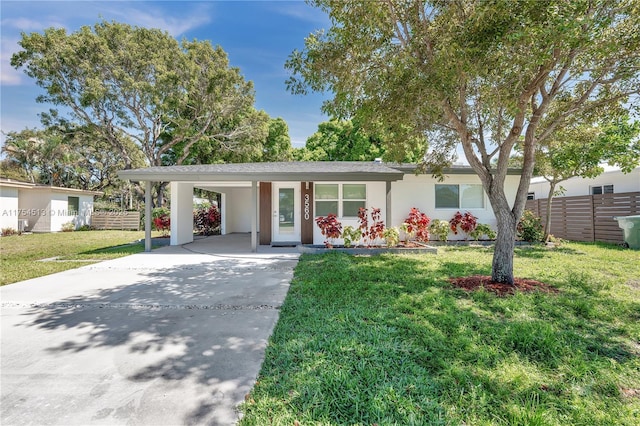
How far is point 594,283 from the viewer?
5277 mm

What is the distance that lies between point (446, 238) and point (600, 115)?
19.1ft

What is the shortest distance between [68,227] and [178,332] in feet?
68.1

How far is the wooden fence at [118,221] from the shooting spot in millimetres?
19484

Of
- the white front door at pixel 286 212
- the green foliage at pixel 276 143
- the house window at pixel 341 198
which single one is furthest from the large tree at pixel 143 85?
the house window at pixel 341 198

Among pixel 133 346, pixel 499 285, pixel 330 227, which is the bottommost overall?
pixel 133 346

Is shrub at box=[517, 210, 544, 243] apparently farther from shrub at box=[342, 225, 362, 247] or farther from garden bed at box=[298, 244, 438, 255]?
shrub at box=[342, 225, 362, 247]

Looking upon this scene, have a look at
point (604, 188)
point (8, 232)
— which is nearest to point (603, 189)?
point (604, 188)

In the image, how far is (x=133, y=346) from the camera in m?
3.16

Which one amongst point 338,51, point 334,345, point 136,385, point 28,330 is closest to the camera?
point 136,385

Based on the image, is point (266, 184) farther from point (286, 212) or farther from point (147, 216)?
point (147, 216)

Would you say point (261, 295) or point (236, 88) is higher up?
point (236, 88)

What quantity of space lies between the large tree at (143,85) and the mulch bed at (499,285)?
60.6 ft

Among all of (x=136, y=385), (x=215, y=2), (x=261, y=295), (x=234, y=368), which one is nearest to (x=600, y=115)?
(x=261, y=295)

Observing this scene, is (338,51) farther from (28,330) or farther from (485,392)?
(28,330)
